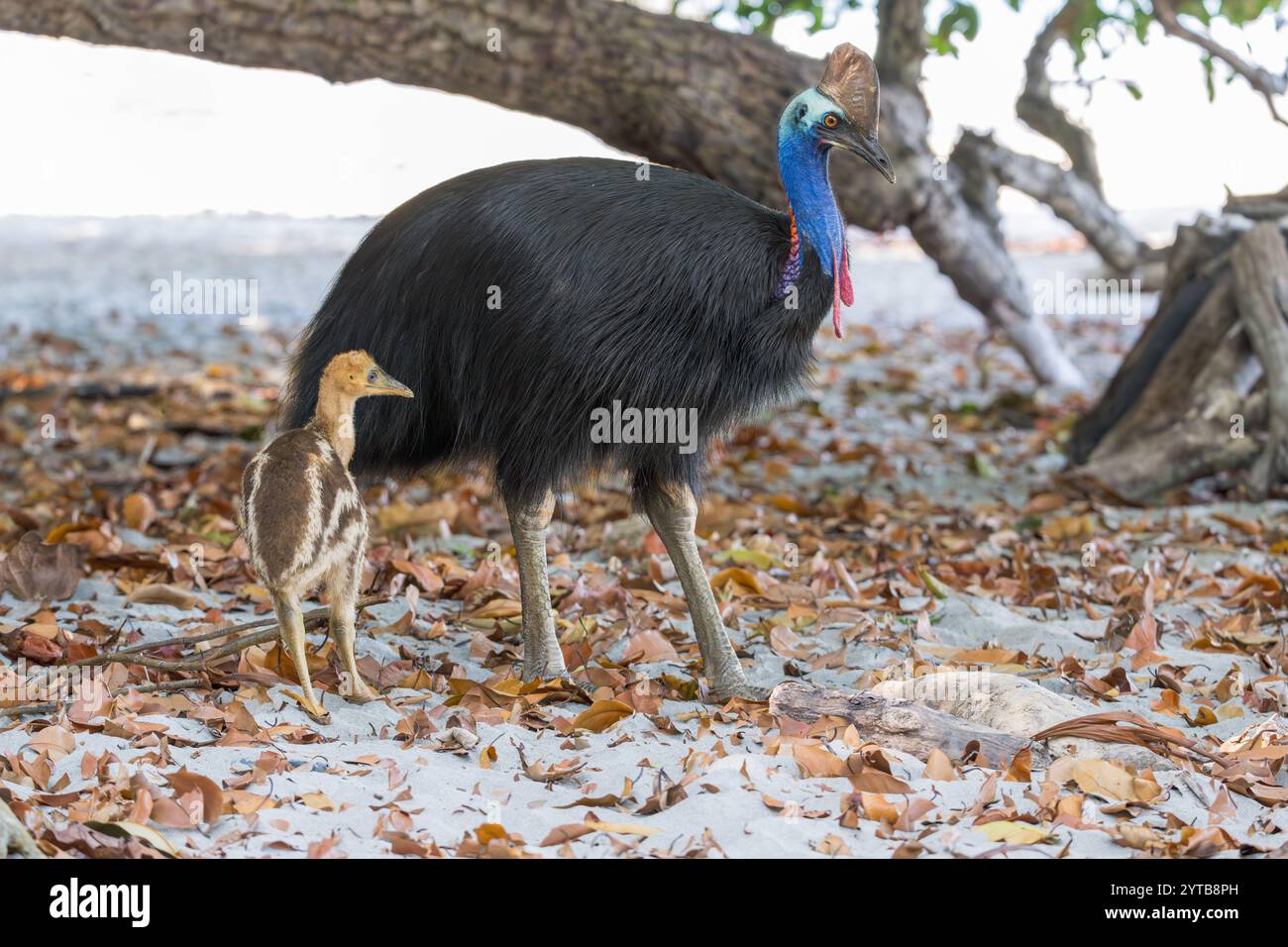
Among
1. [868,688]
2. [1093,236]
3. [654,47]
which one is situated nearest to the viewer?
[868,688]

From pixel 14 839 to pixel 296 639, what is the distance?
3.30ft

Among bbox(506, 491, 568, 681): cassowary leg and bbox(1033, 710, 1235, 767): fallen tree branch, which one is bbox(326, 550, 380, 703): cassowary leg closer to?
bbox(506, 491, 568, 681): cassowary leg

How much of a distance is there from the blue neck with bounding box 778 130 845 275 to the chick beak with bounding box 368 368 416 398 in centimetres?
111

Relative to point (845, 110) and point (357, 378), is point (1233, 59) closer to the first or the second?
point (845, 110)

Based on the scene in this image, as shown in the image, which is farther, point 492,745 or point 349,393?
point 349,393

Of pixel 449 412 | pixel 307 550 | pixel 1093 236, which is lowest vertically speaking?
pixel 307 550

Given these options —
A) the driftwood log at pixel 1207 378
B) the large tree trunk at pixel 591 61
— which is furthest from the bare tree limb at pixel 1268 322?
the large tree trunk at pixel 591 61

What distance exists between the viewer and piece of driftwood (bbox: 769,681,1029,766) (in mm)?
3332

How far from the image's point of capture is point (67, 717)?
3.32 meters

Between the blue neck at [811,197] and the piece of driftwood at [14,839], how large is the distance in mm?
2302

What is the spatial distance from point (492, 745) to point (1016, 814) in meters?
1.18
